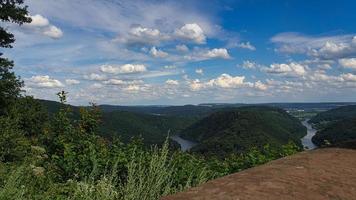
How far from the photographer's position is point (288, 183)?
2783 millimetres

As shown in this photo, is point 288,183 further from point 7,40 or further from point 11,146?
point 7,40

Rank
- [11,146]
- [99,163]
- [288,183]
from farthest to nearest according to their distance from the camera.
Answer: [11,146], [99,163], [288,183]

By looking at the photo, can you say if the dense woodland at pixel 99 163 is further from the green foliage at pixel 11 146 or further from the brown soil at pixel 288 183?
the brown soil at pixel 288 183

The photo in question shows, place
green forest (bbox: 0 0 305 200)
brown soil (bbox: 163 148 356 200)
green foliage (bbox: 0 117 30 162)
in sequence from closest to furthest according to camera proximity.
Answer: brown soil (bbox: 163 148 356 200) → green forest (bbox: 0 0 305 200) → green foliage (bbox: 0 117 30 162)

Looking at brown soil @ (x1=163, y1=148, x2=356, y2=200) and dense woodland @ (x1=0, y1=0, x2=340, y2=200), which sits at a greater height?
brown soil @ (x1=163, y1=148, x2=356, y2=200)

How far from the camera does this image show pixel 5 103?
23938 mm

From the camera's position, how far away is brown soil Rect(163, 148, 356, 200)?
254 cm

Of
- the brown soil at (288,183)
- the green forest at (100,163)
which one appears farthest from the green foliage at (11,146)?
the brown soil at (288,183)

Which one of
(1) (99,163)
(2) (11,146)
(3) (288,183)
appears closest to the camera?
(3) (288,183)

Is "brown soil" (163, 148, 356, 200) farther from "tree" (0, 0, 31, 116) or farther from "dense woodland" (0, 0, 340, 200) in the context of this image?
"tree" (0, 0, 31, 116)

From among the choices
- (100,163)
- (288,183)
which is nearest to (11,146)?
(100,163)

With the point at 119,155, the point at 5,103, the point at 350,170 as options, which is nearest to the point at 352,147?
the point at 350,170

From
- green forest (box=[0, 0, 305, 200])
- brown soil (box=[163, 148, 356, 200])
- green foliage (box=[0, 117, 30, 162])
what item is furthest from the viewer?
green foliage (box=[0, 117, 30, 162])

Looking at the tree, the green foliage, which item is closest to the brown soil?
the green foliage
